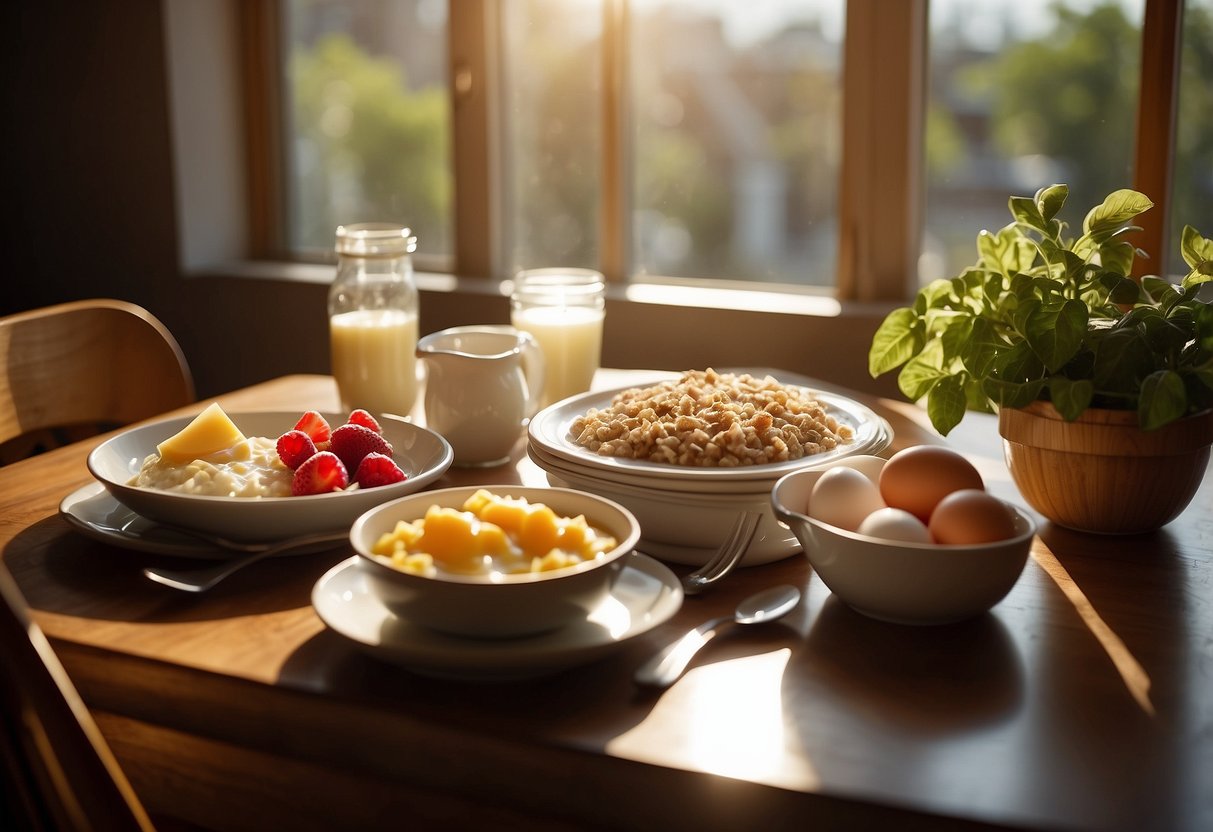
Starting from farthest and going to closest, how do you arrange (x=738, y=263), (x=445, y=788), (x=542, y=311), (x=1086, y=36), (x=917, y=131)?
(x=738, y=263)
(x=917, y=131)
(x=1086, y=36)
(x=542, y=311)
(x=445, y=788)

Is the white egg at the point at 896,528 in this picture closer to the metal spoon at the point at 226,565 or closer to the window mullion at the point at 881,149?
the metal spoon at the point at 226,565

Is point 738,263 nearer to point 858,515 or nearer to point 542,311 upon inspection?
point 542,311

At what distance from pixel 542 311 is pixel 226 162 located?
1705mm

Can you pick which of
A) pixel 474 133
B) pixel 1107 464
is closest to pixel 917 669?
pixel 1107 464

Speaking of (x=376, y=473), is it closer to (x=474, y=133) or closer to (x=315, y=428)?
(x=315, y=428)

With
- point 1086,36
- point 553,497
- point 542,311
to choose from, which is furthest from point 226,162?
point 553,497

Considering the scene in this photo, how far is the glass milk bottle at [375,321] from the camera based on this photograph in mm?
1373

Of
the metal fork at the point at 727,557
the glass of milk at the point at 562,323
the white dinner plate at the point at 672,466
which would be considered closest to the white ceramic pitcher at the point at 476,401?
the white dinner plate at the point at 672,466

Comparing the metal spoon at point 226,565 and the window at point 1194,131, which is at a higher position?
the window at point 1194,131

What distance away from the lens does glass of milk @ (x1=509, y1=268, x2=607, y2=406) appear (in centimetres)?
143

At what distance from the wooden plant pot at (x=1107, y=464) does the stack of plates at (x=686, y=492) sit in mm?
122

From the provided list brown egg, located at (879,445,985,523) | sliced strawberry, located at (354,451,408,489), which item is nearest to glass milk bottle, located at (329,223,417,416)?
sliced strawberry, located at (354,451,408,489)

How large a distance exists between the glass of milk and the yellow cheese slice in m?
0.50

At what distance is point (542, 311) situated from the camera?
1.45m
